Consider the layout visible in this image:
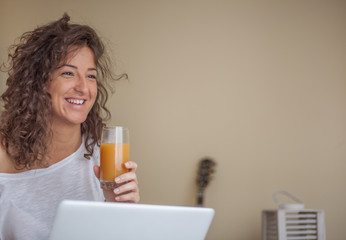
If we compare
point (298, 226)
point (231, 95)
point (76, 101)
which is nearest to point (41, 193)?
point (76, 101)

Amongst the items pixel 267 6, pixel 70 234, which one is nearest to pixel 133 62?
pixel 267 6

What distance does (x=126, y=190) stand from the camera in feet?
4.40

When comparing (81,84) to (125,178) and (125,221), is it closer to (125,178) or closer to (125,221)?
(125,178)

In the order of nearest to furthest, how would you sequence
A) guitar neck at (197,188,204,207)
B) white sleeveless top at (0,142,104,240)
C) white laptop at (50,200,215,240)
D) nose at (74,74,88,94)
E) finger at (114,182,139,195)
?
1. white laptop at (50,200,215,240)
2. finger at (114,182,139,195)
3. white sleeveless top at (0,142,104,240)
4. nose at (74,74,88,94)
5. guitar neck at (197,188,204,207)

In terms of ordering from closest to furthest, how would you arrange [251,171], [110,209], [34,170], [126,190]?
[110,209] < [126,190] < [34,170] < [251,171]

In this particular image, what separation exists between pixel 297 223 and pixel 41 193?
2308 millimetres

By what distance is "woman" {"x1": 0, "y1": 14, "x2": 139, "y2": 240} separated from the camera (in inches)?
61.6

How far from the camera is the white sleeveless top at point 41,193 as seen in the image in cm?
151

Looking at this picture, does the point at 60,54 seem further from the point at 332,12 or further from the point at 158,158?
the point at 332,12

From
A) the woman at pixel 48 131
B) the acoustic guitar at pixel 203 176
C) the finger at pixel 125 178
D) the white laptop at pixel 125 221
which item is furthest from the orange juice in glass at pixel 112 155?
the acoustic guitar at pixel 203 176

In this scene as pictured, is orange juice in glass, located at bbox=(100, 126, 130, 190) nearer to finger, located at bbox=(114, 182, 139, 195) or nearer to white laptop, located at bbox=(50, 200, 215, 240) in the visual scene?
finger, located at bbox=(114, 182, 139, 195)

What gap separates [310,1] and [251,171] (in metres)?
1.69

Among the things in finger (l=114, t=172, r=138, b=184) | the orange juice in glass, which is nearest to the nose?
the orange juice in glass

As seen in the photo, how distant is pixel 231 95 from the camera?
392 cm
